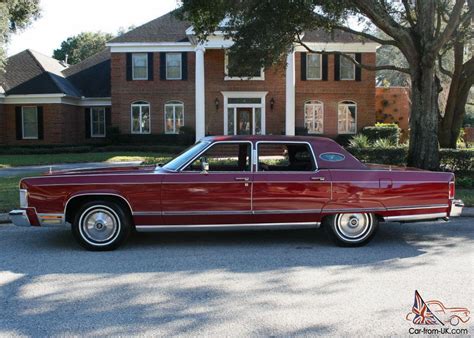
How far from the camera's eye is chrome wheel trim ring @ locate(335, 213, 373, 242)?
287 inches

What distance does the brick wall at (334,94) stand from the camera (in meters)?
30.5

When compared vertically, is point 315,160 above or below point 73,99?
below

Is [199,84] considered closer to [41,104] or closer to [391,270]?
[41,104]

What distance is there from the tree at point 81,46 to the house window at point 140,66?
116 feet

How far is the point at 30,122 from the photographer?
3156 centimetres

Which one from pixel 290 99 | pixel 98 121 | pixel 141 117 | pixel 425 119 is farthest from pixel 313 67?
pixel 425 119

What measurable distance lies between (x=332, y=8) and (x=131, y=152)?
58.4 feet

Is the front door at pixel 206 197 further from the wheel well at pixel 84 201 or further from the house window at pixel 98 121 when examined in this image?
the house window at pixel 98 121

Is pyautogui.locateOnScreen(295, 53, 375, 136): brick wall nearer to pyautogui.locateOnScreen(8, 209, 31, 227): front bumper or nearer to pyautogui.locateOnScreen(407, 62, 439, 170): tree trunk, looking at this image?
pyautogui.locateOnScreen(407, 62, 439, 170): tree trunk

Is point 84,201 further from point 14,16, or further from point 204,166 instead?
point 14,16

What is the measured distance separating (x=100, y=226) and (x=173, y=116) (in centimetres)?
2461

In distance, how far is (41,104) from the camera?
31.1 m

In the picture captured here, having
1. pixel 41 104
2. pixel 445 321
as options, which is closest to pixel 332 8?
pixel 445 321

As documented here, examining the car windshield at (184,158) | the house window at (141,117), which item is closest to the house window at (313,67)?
the house window at (141,117)
